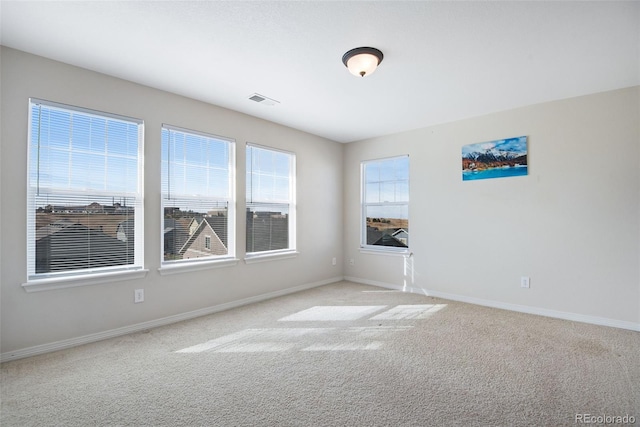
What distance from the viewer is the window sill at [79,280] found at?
2543mm

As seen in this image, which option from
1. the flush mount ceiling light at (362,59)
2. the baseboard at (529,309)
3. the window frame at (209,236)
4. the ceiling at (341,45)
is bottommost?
the baseboard at (529,309)

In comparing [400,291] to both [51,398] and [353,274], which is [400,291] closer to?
[353,274]

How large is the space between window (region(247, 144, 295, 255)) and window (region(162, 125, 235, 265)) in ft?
1.07

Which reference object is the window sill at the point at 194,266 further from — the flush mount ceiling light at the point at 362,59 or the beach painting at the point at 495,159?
the beach painting at the point at 495,159

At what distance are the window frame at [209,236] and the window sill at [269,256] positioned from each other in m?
0.23

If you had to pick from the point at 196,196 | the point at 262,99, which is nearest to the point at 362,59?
the point at 262,99

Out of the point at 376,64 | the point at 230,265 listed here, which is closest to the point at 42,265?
the point at 230,265

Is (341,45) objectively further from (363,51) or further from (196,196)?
(196,196)

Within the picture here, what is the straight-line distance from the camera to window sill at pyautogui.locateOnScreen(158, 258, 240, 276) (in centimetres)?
331

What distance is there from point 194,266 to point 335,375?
2113 millimetres

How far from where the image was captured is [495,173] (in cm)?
403

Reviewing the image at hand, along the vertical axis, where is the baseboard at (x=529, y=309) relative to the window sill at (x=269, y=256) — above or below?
below

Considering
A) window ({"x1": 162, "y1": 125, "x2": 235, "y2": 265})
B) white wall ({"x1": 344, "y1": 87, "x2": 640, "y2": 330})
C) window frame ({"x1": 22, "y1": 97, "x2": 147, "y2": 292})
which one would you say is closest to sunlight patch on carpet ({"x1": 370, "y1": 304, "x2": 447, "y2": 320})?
white wall ({"x1": 344, "y1": 87, "x2": 640, "y2": 330})

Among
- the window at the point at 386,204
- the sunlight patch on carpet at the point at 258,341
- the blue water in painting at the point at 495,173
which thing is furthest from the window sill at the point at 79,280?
the blue water in painting at the point at 495,173
